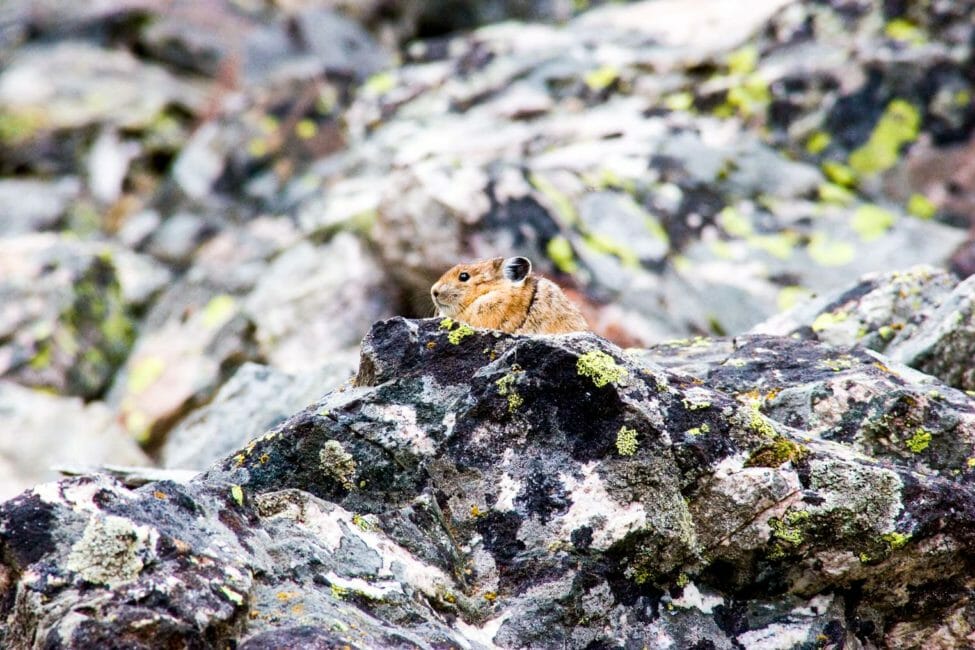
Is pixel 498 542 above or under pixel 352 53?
above

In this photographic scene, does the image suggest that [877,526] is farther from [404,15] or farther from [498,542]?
[404,15]

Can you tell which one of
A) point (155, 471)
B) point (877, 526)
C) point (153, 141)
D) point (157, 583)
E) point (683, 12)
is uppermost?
point (157, 583)

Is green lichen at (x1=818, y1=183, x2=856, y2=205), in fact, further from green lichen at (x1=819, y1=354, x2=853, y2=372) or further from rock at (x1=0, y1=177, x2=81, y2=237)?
rock at (x1=0, y1=177, x2=81, y2=237)

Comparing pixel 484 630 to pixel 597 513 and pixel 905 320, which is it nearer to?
pixel 597 513

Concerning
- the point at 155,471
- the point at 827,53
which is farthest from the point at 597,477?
the point at 827,53

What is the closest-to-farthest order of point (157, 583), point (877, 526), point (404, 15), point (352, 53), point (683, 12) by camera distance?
point (157, 583), point (877, 526), point (683, 12), point (352, 53), point (404, 15)

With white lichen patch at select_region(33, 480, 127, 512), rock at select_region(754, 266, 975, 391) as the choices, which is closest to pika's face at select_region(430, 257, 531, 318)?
rock at select_region(754, 266, 975, 391)
